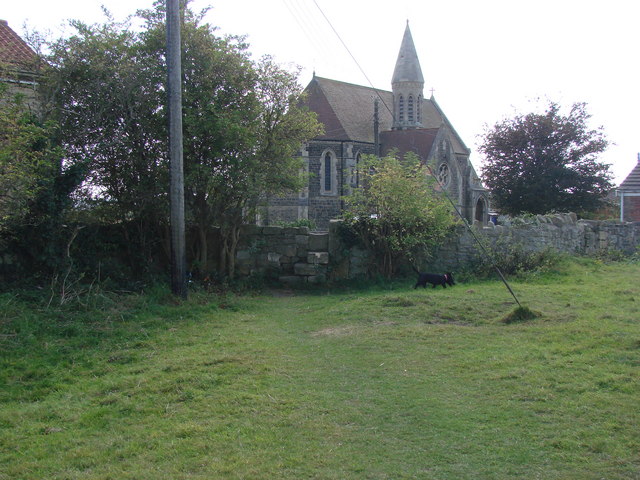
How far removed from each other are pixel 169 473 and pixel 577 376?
14.6 feet

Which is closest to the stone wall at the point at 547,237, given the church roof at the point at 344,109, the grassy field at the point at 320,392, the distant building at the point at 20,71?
the grassy field at the point at 320,392

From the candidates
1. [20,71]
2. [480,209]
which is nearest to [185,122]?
[20,71]

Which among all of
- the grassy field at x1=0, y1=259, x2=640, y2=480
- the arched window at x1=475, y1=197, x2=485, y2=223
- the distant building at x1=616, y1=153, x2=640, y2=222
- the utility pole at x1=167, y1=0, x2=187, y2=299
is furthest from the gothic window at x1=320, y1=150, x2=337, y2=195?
the grassy field at x1=0, y1=259, x2=640, y2=480

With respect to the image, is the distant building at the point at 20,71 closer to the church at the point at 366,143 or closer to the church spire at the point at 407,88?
the church at the point at 366,143

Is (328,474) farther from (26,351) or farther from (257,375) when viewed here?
(26,351)

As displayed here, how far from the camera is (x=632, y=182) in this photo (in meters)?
28.2

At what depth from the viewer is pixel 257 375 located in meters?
6.63

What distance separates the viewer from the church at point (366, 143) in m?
36.4

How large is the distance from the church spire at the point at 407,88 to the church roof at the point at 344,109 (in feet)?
3.48

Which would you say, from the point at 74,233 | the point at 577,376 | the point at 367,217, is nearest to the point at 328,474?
the point at 577,376

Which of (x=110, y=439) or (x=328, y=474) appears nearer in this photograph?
(x=328, y=474)

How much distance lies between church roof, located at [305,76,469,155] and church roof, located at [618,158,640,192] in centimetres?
1458

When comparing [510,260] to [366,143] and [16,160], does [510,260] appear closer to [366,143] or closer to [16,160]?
[16,160]

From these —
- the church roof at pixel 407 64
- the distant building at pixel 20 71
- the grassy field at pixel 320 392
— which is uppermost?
the church roof at pixel 407 64
